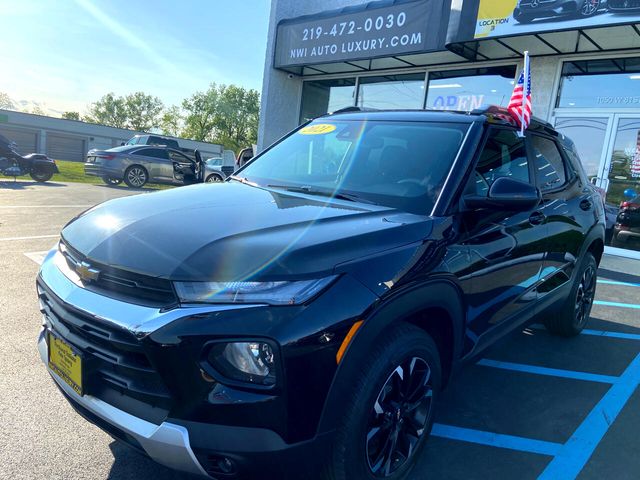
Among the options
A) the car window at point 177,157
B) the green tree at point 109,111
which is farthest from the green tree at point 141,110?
the car window at point 177,157

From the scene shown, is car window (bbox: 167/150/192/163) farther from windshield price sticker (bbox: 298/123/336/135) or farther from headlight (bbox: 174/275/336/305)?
headlight (bbox: 174/275/336/305)

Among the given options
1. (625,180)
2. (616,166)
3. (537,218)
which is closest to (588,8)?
(616,166)

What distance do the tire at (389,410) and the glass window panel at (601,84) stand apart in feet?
29.3

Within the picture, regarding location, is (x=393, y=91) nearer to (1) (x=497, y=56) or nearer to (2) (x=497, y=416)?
(1) (x=497, y=56)

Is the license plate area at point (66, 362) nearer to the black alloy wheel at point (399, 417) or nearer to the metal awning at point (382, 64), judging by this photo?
the black alloy wheel at point (399, 417)

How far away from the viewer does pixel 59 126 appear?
52406mm

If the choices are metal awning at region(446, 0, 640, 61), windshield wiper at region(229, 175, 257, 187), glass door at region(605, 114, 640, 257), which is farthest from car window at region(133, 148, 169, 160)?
windshield wiper at region(229, 175, 257, 187)

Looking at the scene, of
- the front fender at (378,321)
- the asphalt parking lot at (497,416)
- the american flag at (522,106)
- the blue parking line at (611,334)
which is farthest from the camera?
the blue parking line at (611,334)

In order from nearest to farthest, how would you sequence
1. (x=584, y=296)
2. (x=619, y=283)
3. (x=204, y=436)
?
(x=204, y=436) < (x=584, y=296) < (x=619, y=283)

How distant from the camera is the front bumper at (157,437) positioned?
1667mm

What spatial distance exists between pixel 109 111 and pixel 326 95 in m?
92.1

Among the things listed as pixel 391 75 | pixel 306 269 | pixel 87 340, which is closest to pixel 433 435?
pixel 306 269

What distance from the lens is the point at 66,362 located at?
2033 millimetres

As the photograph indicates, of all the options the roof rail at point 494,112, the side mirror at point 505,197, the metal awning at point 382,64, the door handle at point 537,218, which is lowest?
the door handle at point 537,218
